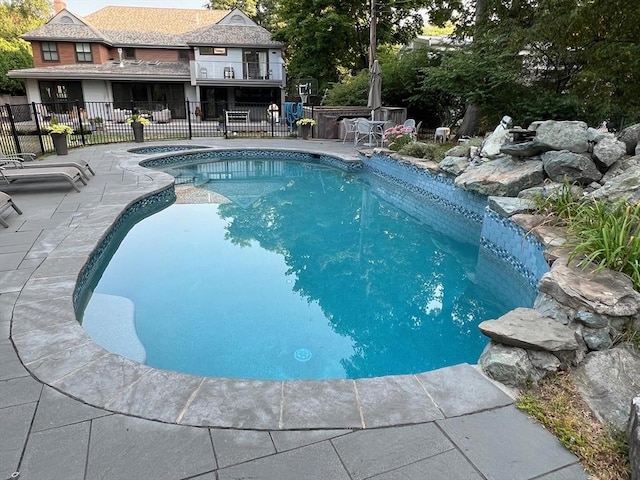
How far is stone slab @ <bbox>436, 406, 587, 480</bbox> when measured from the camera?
175cm

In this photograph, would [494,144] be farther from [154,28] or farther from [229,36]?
[154,28]

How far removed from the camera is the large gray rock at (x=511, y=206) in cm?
485

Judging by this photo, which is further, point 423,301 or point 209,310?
point 423,301

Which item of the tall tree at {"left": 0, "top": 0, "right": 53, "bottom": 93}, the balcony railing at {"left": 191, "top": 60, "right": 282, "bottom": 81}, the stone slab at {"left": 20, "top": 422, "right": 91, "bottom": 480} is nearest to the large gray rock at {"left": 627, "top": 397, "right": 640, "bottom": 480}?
the stone slab at {"left": 20, "top": 422, "right": 91, "bottom": 480}

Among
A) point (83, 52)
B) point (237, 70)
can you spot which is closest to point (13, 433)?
point (237, 70)

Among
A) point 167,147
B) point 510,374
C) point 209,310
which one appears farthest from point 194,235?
point 167,147

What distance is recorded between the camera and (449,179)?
7.18 m

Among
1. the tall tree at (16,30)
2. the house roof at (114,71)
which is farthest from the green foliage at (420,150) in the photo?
the tall tree at (16,30)

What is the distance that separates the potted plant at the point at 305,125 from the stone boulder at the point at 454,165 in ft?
23.2

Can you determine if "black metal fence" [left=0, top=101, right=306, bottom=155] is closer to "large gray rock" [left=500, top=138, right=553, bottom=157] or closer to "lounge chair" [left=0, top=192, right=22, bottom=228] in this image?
"lounge chair" [left=0, top=192, right=22, bottom=228]

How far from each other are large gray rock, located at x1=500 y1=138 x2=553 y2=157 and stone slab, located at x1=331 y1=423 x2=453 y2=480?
4.93 m

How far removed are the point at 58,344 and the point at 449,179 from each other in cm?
624

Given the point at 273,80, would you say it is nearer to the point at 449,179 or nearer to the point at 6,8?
the point at 449,179

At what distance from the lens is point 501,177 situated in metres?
5.90
